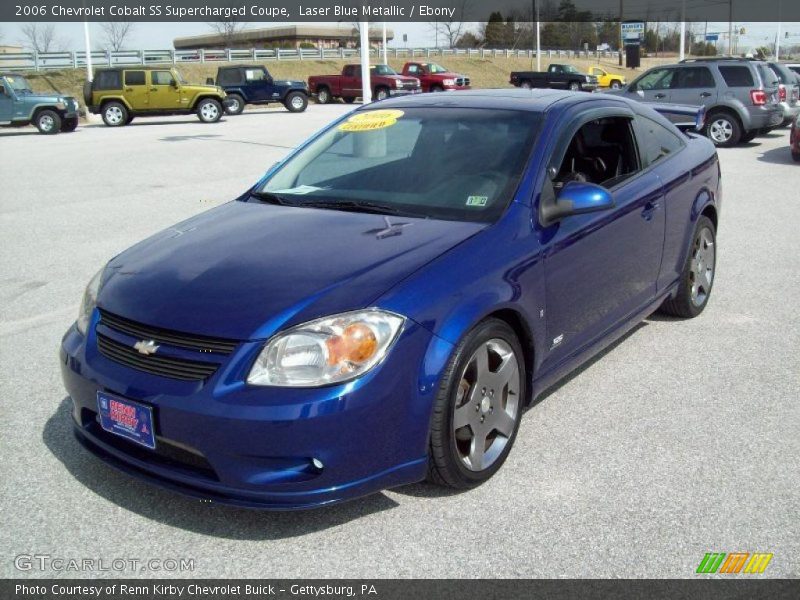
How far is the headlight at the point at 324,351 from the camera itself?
9.87 ft

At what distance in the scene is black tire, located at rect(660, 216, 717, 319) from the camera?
18.5ft

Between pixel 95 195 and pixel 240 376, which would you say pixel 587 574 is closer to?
pixel 240 376

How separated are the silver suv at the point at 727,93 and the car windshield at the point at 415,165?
15.3m

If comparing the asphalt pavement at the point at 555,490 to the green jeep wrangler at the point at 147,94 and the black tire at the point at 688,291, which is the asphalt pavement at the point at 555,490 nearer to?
the black tire at the point at 688,291

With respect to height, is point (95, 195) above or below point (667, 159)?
below

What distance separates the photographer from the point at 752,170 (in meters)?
14.5

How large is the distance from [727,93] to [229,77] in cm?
1983

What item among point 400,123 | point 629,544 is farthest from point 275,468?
point 400,123

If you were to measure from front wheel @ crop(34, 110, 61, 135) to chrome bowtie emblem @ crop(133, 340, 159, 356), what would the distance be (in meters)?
23.8

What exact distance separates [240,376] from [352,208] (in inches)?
54.9

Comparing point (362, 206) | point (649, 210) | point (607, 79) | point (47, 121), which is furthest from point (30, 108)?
point (607, 79)

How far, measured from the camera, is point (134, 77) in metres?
27.5

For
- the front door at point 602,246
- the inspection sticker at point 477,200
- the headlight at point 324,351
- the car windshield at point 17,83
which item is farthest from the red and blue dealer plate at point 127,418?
the car windshield at point 17,83

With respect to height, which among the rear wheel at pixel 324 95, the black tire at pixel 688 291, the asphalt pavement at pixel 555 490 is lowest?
the asphalt pavement at pixel 555 490
